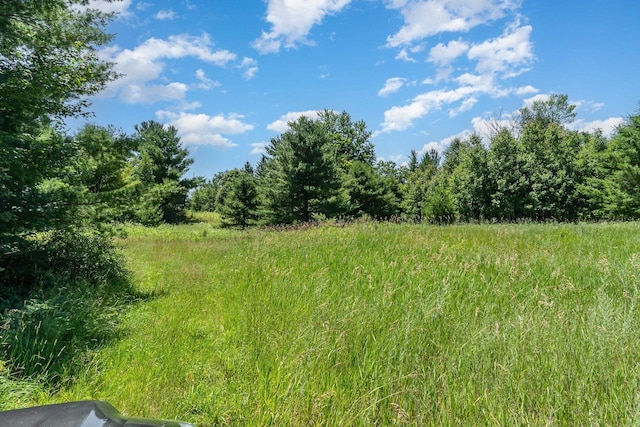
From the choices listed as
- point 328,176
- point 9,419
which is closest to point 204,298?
point 9,419

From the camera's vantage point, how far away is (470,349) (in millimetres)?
2426

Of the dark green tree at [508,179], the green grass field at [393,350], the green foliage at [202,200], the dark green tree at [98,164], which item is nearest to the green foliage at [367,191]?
the dark green tree at [508,179]

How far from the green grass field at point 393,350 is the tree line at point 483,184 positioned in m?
11.1

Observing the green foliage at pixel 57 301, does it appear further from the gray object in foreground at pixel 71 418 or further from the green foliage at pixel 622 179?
the green foliage at pixel 622 179

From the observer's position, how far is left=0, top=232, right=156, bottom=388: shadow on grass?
294 centimetres

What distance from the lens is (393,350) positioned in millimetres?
2508

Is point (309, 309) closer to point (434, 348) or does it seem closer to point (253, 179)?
point (434, 348)

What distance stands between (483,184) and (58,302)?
33044 mm

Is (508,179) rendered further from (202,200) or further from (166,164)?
(202,200)

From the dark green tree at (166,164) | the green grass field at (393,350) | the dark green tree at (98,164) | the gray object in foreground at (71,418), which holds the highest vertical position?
the dark green tree at (166,164)

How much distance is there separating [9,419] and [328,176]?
23043 millimetres

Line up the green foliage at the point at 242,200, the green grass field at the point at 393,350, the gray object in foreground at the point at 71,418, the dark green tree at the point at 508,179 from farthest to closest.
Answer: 1. the green foliage at the point at 242,200
2. the dark green tree at the point at 508,179
3. the green grass field at the point at 393,350
4. the gray object in foreground at the point at 71,418

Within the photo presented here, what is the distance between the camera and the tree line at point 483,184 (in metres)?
22.6

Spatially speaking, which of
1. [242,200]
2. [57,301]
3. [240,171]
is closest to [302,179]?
[242,200]
